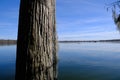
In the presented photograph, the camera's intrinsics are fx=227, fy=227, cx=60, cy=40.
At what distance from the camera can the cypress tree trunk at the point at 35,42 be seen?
189 cm

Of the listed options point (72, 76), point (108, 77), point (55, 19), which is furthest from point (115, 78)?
point (55, 19)

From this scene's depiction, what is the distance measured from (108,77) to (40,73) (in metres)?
14.2

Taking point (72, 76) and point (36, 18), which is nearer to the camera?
point (36, 18)

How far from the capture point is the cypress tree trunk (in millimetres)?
1891

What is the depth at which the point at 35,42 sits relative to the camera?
1.89 metres

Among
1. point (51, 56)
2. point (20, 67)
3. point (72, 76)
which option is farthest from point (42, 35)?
point (72, 76)

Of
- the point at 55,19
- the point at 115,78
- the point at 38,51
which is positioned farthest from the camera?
the point at 115,78

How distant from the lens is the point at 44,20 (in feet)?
6.38

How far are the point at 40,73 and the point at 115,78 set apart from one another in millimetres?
13990

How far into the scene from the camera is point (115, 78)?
15.2m

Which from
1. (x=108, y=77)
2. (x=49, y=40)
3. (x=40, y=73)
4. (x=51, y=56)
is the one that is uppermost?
(x=49, y=40)

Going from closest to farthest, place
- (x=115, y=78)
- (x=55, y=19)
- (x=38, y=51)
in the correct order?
(x=38, y=51), (x=55, y=19), (x=115, y=78)

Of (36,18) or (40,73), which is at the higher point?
(36,18)

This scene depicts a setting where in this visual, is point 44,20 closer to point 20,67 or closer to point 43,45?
point 43,45
